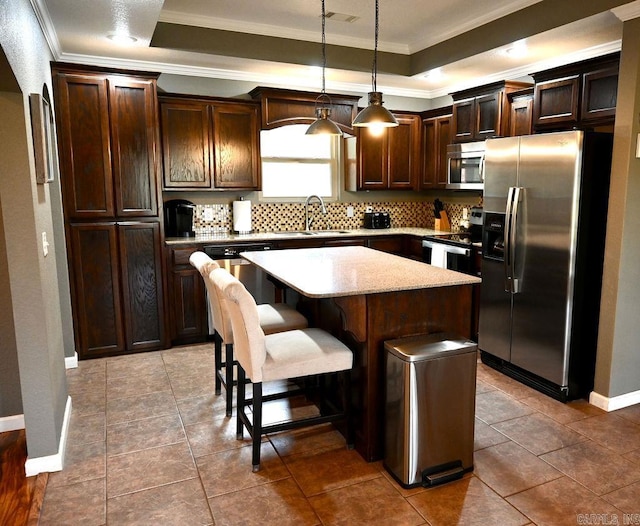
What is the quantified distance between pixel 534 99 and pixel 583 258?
1.52 metres

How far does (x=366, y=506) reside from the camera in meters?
2.27

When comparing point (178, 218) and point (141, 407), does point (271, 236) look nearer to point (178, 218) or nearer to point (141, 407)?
point (178, 218)

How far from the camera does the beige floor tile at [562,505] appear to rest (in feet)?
7.10

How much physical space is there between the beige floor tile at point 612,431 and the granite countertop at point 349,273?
49.3 inches

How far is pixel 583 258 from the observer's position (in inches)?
129

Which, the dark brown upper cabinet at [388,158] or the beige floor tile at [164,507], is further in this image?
the dark brown upper cabinet at [388,158]

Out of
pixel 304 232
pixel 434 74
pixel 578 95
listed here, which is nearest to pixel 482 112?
pixel 434 74

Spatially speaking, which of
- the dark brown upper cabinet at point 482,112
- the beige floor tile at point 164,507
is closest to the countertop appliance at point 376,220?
the dark brown upper cabinet at point 482,112

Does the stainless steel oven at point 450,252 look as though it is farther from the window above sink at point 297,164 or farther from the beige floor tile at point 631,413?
the beige floor tile at point 631,413

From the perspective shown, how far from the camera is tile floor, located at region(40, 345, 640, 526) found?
221cm

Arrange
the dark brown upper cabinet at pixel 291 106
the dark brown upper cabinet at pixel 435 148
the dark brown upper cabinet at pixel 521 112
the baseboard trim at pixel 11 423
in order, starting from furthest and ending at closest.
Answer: the dark brown upper cabinet at pixel 435 148
the dark brown upper cabinet at pixel 291 106
the dark brown upper cabinet at pixel 521 112
the baseboard trim at pixel 11 423

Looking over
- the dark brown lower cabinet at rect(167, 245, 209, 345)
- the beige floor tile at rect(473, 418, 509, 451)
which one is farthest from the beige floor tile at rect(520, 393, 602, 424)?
the dark brown lower cabinet at rect(167, 245, 209, 345)

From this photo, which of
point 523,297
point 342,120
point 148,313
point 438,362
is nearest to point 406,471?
point 438,362

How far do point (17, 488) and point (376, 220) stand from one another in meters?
4.31
